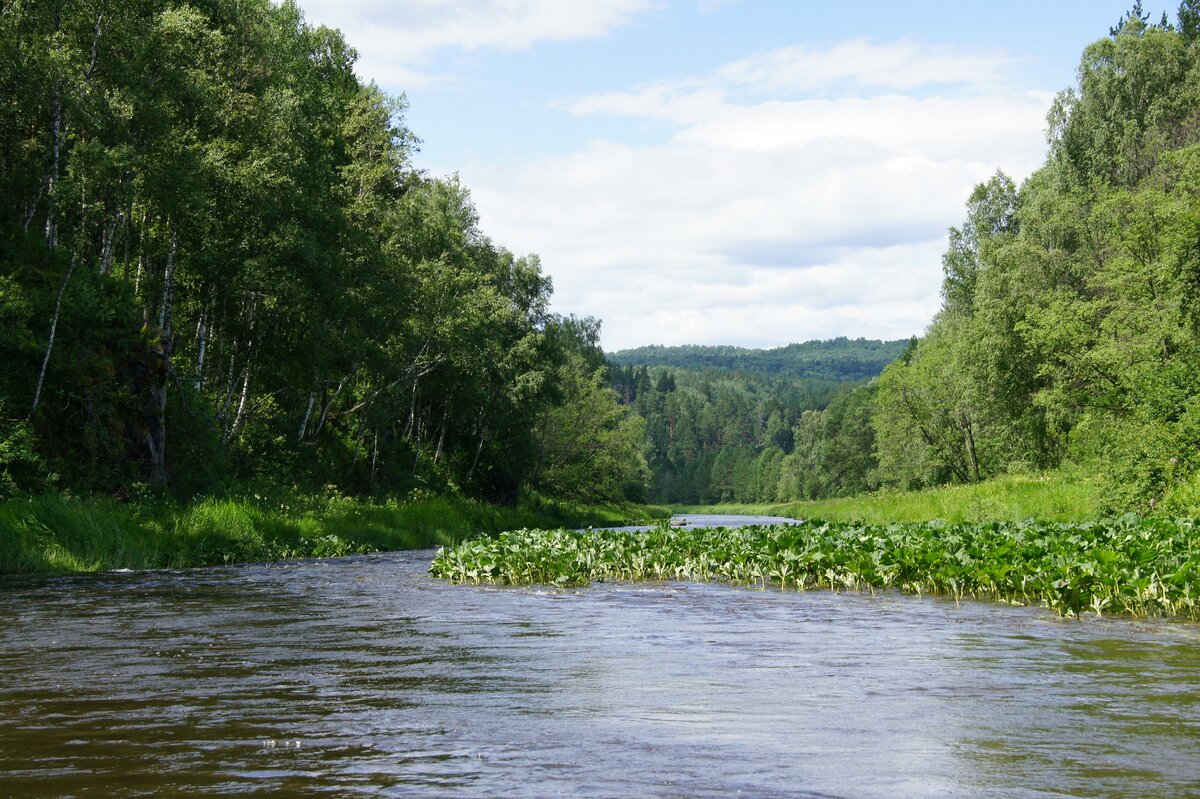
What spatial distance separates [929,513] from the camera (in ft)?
126

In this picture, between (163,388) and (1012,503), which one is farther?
(1012,503)

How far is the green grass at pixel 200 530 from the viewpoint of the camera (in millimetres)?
20641

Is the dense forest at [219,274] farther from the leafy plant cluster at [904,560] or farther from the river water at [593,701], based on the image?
the river water at [593,701]

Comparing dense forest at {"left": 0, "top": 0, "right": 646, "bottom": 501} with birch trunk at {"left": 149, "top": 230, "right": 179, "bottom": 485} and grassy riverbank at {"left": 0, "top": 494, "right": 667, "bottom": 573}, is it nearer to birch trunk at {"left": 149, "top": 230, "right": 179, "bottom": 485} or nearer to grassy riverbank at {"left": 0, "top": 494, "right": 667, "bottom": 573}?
birch trunk at {"left": 149, "top": 230, "right": 179, "bottom": 485}

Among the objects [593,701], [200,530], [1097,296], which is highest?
[1097,296]

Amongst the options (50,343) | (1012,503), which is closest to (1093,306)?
(1012,503)

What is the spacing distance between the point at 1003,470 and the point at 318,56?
151 feet

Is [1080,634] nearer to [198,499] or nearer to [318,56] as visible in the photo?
[198,499]

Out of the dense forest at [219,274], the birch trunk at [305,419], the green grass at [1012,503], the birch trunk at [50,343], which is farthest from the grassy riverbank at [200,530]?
the green grass at [1012,503]

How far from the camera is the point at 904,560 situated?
17734mm

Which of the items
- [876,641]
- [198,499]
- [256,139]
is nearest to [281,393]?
[256,139]

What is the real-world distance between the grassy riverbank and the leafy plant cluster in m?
6.55

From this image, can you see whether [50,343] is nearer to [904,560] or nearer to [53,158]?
[53,158]

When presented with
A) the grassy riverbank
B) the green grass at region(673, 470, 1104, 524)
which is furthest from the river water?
the green grass at region(673, 470, 1104, 524)
